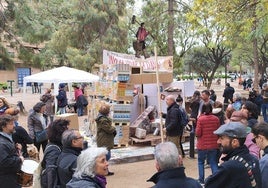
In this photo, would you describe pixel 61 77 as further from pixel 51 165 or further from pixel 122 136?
pixel 51 165

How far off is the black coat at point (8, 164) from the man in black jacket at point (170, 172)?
88.2 inches

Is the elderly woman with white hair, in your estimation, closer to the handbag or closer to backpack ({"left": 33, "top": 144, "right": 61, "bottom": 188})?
backpack ({"left": 33, "top": 144, "right": 61, "bottom": 188})

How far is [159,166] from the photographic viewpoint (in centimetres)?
309

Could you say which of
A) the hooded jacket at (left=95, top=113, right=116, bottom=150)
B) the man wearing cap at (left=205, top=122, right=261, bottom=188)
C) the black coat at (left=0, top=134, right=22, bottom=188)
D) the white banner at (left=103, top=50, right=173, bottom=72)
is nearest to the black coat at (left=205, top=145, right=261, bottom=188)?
the man wearing cap at (left=205, top=122, right=261, bottom=188)

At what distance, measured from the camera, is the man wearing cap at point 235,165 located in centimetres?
328

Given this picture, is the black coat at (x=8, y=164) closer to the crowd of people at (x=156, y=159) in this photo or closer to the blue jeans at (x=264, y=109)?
the crowd of people at (x=156, y=159)

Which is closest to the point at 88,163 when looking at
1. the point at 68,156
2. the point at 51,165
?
the point at 68,156

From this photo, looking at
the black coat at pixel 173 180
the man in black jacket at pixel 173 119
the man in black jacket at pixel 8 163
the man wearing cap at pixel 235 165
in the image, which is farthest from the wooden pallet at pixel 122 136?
the black coat at pixel 173 180

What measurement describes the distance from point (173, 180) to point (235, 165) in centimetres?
63

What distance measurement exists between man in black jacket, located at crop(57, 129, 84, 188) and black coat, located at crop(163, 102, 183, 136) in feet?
14.4

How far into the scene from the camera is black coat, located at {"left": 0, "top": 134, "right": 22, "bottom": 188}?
181 inches

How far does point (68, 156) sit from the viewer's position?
4.13 meters

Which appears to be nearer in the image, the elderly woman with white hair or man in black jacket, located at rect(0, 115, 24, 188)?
the elderly woman with white hair

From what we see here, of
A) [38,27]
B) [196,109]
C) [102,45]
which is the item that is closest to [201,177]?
[196,109]
